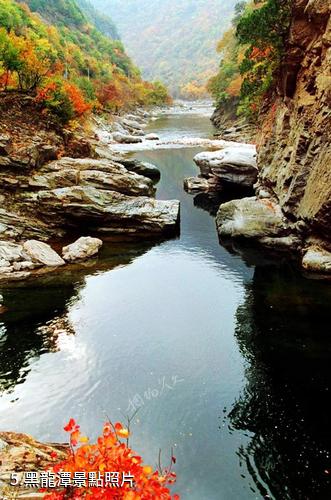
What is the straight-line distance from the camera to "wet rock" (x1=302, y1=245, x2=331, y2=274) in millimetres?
16403

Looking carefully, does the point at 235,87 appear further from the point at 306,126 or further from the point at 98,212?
the point at 98,212

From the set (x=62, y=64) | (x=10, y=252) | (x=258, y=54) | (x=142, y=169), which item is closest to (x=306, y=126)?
(x=258, y=54)

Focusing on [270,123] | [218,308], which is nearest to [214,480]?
[218,308]

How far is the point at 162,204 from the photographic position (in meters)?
22.9

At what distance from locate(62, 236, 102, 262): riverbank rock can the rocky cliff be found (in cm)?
1011

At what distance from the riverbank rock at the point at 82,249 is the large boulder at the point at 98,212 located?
1888 mm

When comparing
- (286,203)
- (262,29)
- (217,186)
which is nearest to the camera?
(286,203)

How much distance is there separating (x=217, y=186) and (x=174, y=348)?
2000 centimetres

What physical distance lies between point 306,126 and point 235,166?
9812 mm

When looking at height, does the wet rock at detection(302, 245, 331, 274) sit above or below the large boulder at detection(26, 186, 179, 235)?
below

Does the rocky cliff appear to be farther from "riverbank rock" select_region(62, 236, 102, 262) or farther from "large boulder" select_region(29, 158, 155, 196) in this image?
"riverbank rock" select_region(62, 236, 102, 262)

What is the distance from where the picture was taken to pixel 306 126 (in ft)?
59.8

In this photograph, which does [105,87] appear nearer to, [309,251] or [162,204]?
[162,204]

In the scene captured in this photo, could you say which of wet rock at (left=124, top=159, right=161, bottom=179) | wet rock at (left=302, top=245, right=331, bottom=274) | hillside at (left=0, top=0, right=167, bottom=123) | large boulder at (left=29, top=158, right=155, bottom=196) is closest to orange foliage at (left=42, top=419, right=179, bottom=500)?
wet rock at (left=302, top=245, right=331, bottom=274)
